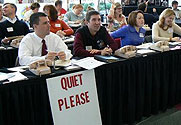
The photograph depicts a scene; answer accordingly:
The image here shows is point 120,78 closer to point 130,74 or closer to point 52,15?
point 130,74

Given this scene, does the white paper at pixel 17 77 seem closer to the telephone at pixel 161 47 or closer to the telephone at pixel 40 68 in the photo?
the telephone at pixel 40 68

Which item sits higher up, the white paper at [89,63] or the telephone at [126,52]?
the telephone at [126,52]

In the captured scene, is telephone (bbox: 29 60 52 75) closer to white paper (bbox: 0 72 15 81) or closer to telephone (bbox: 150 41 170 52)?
white paper (bbox: 0 72 15 81)

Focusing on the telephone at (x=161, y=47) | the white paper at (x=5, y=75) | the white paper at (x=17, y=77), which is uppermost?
the telephone at (x=161, y=47)

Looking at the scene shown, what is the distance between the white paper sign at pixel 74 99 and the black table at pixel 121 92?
0.22 ft

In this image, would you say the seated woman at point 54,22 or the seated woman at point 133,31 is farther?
the seated woman at point 54,22

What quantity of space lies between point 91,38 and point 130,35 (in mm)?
802

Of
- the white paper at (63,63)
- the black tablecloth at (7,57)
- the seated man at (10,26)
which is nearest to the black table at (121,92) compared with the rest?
the white paper at (63,63)

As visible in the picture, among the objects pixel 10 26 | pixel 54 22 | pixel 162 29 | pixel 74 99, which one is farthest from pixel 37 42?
pixel 162 29

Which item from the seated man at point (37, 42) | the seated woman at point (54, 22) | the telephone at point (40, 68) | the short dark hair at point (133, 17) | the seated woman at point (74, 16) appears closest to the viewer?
the telephone at point (40, 68)

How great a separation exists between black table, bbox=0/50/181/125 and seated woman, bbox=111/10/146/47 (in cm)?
86

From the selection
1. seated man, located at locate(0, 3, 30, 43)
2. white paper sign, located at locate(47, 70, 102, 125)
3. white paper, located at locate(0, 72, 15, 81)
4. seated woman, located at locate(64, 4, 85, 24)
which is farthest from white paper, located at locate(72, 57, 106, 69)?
seated woman, located at locate(64, 4, 85, 24)

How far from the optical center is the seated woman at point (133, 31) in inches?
143

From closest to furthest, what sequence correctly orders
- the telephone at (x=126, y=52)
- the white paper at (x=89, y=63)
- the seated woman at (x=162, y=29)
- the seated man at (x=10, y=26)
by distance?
1. the white paper at (x=89, y=63)
2. the telephone at (x=126, y=52)
3. the seated woman at (x=162, y=29)
4. the seated man at (x=10, y=26)
